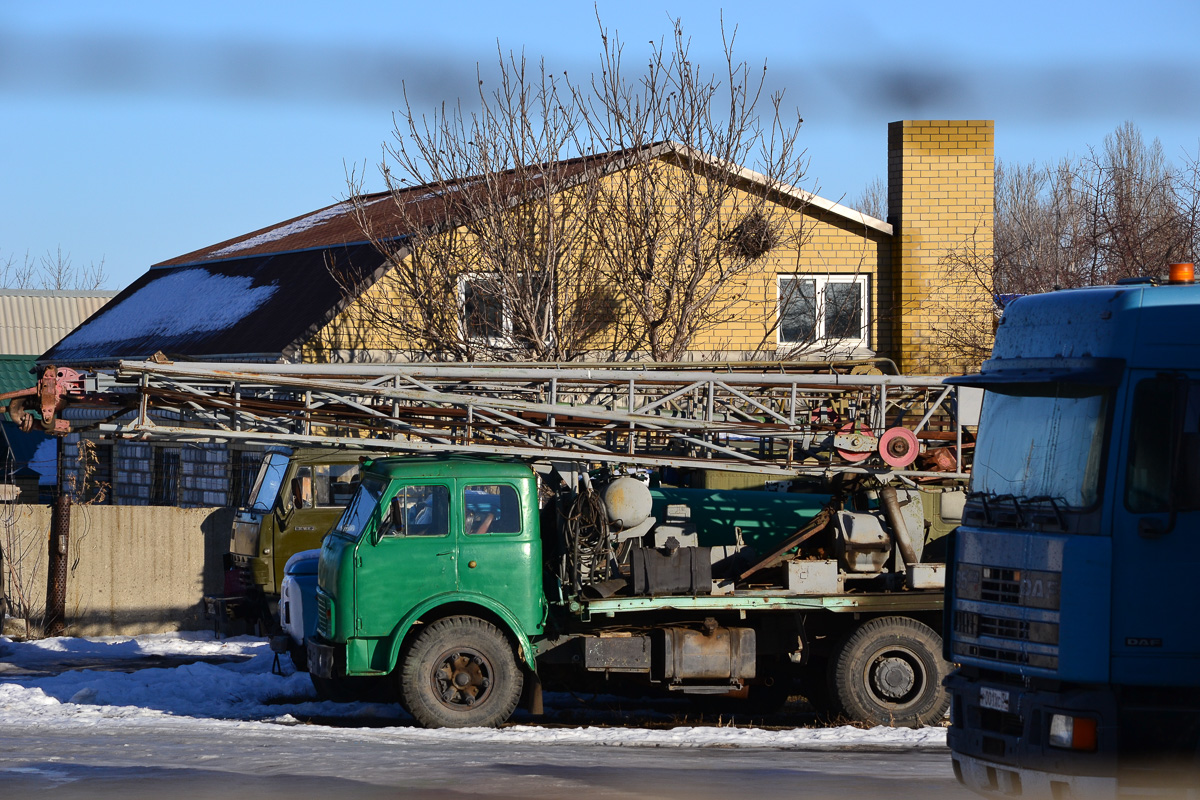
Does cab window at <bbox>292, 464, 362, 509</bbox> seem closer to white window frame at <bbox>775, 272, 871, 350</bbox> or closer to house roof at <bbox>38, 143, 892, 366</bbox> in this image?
house roof at <bbox>38, 143, 892, 366</bbox>

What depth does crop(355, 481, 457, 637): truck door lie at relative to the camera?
11.0m

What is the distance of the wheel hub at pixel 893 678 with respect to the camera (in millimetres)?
11398

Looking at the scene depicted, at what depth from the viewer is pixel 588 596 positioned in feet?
37.0

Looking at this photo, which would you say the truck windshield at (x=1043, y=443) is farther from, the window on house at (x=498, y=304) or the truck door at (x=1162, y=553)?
the window on house at (x=498, y=304)

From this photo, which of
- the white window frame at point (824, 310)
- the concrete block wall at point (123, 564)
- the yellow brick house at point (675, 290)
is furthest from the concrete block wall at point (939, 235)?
the concrete block wall at point (123, 564)

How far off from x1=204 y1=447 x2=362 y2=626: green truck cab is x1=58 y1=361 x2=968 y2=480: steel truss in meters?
2.49

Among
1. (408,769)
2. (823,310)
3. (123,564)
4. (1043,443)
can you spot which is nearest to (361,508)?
(408,769)

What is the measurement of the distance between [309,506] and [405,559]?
14.1 feet

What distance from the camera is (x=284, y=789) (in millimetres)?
8305

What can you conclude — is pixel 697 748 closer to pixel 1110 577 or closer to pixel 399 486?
pixel 399 486

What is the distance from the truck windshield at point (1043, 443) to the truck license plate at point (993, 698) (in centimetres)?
109

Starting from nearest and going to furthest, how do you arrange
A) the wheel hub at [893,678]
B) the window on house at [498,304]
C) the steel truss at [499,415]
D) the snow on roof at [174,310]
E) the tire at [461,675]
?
the tire at [461,675], the steel truss at [499,415], the wheel hub at [893,678], the window on house at [498,304], the snow on roof at [174,310]

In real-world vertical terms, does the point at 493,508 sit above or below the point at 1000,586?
above

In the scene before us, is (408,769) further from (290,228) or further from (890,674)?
(290,228)
